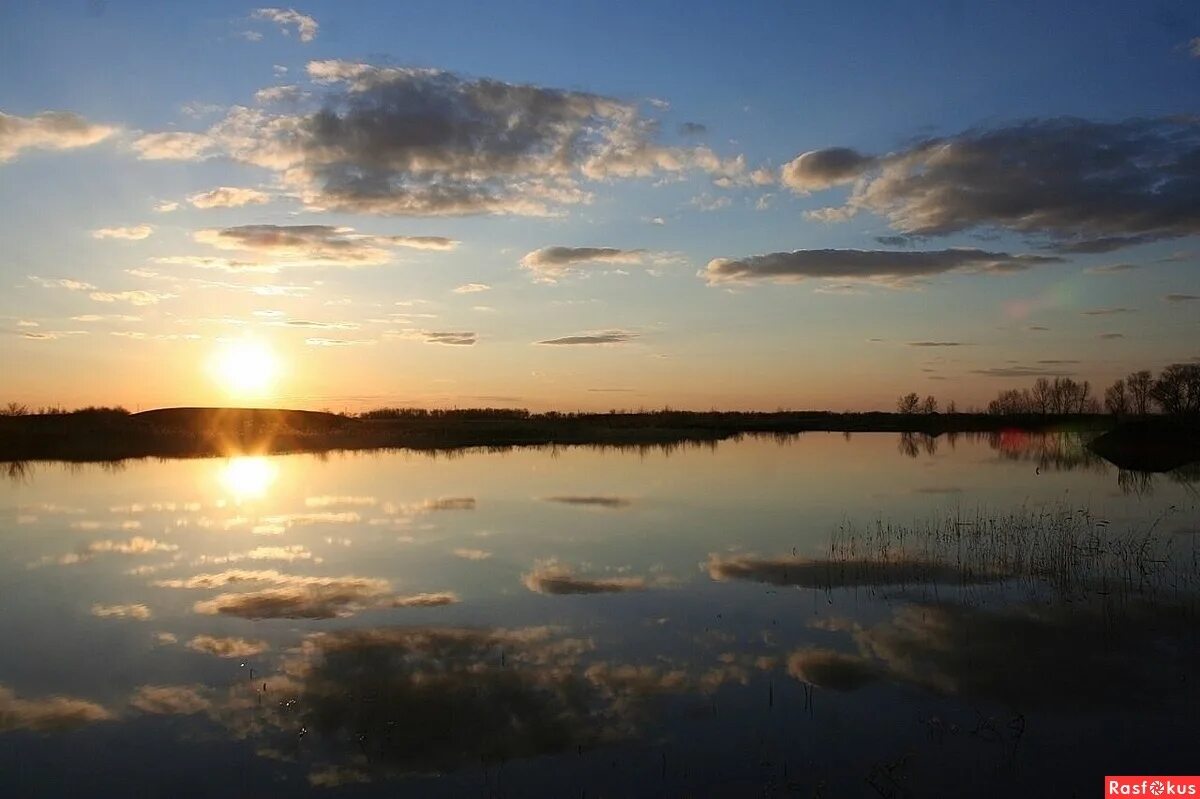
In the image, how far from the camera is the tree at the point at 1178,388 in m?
80.0

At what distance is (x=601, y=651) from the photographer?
38.6 ft

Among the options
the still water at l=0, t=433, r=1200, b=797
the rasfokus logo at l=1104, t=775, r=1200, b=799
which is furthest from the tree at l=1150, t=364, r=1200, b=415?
the rasfokus logo at l=1104, t=775, r=1200, b=799

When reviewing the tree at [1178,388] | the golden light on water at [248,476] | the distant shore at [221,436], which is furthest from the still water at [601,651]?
the tree at [1178,388]

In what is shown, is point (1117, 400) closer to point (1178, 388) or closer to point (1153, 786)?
point (1178, 388)

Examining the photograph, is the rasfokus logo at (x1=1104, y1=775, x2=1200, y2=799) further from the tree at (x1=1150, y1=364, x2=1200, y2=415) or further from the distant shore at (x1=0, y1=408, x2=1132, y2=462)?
the tree at (x1=1150, y1=364, x2=1200, y2=415)

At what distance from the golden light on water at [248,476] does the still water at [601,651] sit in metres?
5.65

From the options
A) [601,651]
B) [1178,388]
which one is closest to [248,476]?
[601,651]

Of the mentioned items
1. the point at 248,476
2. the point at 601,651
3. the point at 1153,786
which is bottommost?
the point at 1153,786

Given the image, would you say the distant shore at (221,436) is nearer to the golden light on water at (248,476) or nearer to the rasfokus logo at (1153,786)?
the golden light on water at (248,476)

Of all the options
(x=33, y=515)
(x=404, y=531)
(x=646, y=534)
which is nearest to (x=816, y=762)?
(x=646, y=534)

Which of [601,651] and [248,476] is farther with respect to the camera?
[248,476]

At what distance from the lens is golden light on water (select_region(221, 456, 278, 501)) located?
31.4 meters

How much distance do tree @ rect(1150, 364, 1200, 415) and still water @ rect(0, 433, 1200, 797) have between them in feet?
216

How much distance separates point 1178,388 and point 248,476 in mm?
84111
